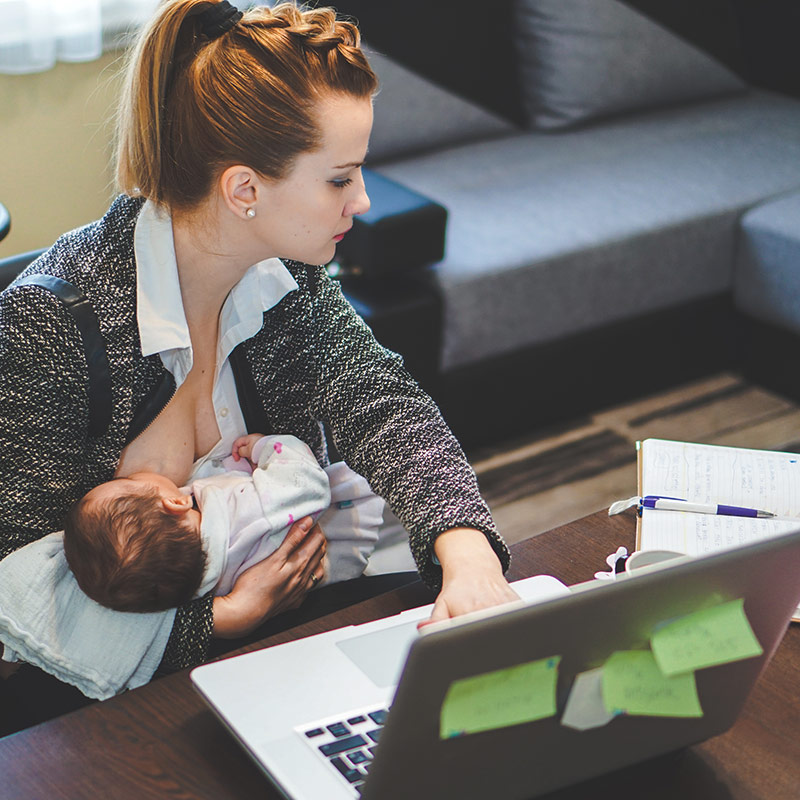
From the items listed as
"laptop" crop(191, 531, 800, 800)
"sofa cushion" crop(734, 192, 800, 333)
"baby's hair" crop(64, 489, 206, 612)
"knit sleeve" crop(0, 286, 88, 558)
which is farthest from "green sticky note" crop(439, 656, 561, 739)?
"sofa cushion" crop(734, 192, 800, 333)

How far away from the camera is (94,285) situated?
1181mm

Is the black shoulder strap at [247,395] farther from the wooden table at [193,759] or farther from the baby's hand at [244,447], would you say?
the wooden table at [193,759]

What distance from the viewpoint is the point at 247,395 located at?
52.2 inches

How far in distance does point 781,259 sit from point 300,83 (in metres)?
1.78

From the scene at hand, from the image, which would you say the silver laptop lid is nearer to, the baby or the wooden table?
the wooden table

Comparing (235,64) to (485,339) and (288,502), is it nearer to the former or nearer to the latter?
(288,502)

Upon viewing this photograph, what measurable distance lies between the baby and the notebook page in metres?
0.34

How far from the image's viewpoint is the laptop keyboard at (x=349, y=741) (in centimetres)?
83

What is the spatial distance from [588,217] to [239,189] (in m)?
1.57

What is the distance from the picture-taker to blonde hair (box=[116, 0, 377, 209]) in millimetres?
1153

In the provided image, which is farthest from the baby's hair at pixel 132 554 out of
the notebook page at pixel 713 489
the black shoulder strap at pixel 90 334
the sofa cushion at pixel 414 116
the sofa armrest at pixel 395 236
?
the sofa cushion at pixel 414 116

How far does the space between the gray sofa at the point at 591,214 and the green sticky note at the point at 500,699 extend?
1.69m

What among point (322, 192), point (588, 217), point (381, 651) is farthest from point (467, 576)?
point (588, 217)

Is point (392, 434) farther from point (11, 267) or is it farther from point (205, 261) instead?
point (11, 267)
